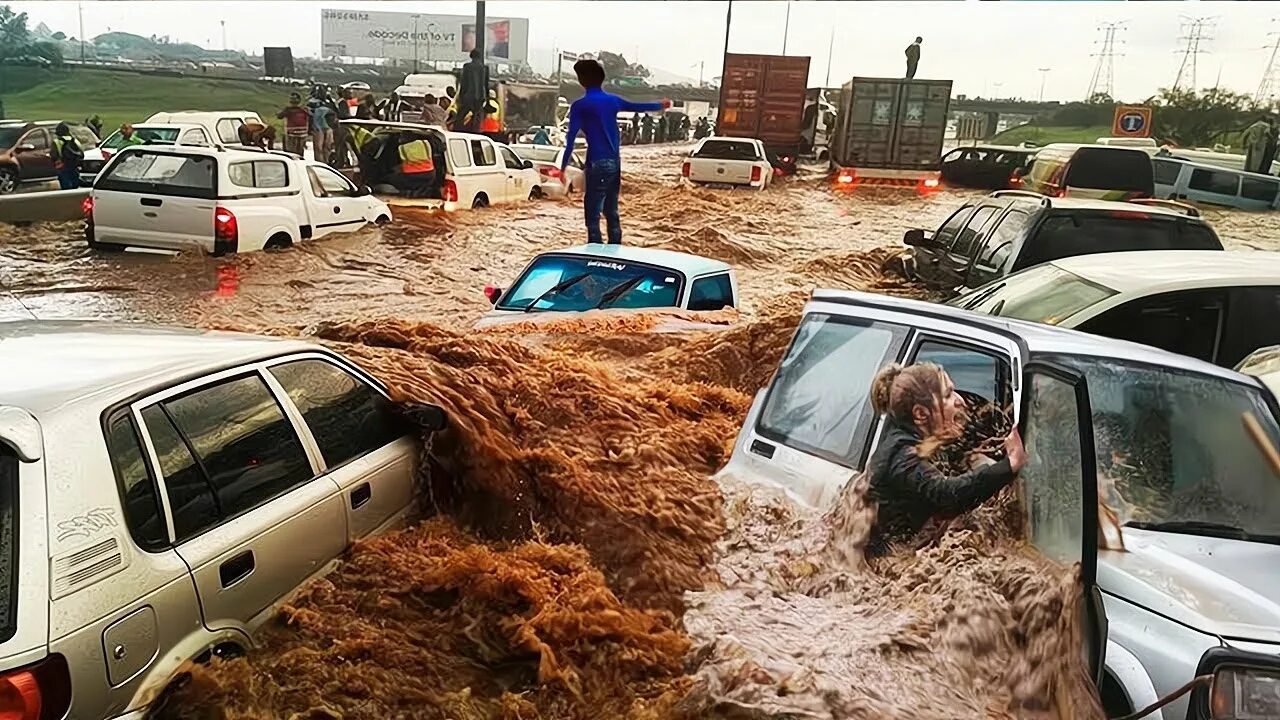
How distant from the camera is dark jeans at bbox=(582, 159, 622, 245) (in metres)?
11.0

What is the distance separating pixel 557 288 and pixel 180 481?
5040 mm

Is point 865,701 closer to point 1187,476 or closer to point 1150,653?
point 1150,653

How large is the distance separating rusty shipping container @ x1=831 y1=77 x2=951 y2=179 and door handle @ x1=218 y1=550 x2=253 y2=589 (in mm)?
22803

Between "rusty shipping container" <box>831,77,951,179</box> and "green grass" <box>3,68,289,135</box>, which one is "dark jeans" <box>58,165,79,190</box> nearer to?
"green grass" <box>3,68,289,135</box>

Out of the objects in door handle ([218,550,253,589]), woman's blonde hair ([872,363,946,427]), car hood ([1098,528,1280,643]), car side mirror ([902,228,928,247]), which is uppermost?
woman's blonde hair ([872,363,946,427])

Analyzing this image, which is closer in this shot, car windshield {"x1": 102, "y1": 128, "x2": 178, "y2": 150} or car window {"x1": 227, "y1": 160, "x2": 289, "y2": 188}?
car window {"x1": 227, "y1": 160, "x2": 289, "y2": 188}

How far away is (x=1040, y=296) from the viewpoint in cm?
599

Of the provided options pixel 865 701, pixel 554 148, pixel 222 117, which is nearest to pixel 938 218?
pixel 554 148

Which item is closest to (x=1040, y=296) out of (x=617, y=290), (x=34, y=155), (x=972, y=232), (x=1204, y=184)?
(x=617, y=290)

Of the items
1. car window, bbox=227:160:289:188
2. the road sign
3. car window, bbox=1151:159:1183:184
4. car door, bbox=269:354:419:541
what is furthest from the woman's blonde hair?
the road sign

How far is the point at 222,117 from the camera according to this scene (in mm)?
18453

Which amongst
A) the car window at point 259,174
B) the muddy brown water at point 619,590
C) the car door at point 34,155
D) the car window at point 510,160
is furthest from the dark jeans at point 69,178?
the muddy brown water at point 619,590

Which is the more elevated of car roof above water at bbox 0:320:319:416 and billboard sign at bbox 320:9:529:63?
billboard sign at bbox 320:9:529:63

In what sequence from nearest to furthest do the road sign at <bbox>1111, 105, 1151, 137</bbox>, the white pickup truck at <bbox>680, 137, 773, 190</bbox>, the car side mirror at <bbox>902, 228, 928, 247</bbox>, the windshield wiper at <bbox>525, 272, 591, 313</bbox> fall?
the windshield wiper at <bbox>525, 272, 591, 313</bbox> → the car side mirror at <bbox>902, 228, 928, 247</bbox> → the white pickup truck at <bbox>680, 137, 773, 190</bbox> → the road sign at <bbox>1111, 105, 1151, 137</bbox>
